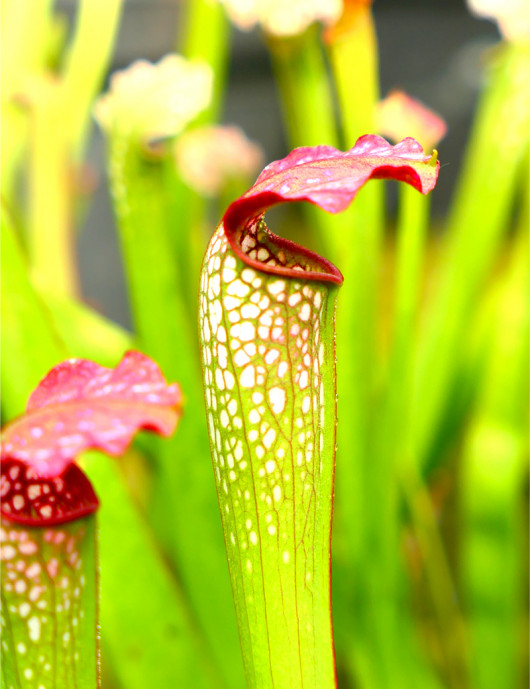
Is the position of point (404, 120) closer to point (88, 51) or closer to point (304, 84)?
point (304, 84)

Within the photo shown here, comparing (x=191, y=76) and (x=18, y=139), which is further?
(x=18, y=139)

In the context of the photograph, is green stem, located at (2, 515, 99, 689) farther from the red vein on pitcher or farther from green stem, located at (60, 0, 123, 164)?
green stem, located at (60, 0, 123, 164)

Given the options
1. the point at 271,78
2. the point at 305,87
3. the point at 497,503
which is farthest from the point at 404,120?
the point at 271,78

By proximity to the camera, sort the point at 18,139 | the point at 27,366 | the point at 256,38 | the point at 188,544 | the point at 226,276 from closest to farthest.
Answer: the point at 226,276 < the point at 27,366 < the point at 188,544 < the point at 18,139 < the point at 256,38

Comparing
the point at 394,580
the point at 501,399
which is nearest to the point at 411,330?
the point at 501,399

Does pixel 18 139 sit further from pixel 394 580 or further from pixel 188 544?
pixel 394 580

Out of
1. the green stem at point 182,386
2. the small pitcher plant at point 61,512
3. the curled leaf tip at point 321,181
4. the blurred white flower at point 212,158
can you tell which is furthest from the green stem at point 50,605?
the blurred white flower at point 212,158

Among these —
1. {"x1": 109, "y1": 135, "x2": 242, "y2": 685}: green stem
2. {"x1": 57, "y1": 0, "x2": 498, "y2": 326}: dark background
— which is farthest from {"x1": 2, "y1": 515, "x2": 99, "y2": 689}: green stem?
{"x1": 57, "y1": 0, "x2": 498, "y2": 326}: dark background
